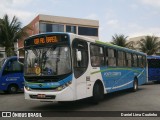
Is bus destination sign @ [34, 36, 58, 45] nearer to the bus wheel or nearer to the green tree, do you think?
the bus wheel

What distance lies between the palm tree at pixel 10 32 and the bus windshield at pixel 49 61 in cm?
2100

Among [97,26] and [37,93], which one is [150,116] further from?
[97,26]

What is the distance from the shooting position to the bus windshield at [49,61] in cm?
1143

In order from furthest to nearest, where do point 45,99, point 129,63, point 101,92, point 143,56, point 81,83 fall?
point 143,56 → point 129,63 → point 101,92 → point 81,83 → point 45,99

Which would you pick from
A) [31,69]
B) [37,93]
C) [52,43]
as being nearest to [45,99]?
[37,93]

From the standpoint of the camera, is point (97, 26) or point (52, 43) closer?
point (52, 43)

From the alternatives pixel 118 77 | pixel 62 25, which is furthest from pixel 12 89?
pixel 62 25

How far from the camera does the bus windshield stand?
11430 mm

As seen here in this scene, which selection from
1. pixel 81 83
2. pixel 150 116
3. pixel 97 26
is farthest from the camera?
pixel 97 26

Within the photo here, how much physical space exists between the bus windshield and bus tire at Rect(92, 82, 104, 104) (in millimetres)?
2457

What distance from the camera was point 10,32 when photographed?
33.9 m

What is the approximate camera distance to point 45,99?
11445mm

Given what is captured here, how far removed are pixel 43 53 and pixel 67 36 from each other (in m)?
1.14

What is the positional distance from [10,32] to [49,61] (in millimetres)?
23448
